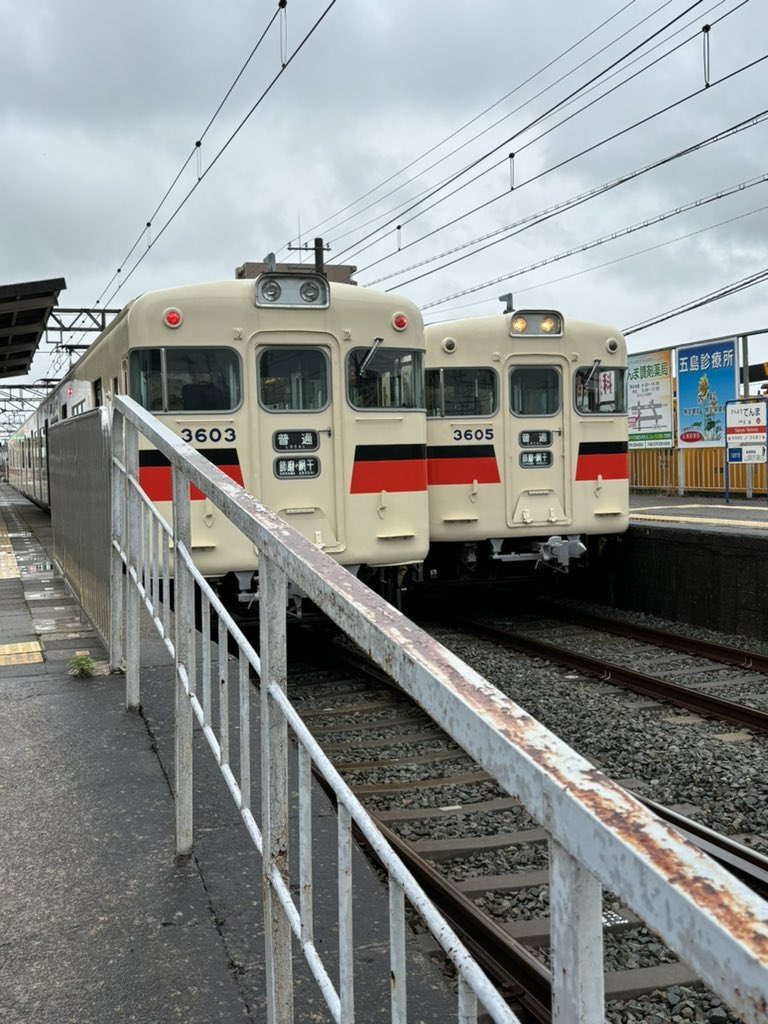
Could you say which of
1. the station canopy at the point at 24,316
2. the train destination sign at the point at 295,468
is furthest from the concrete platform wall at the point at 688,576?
the station canopy at the point at 24,316

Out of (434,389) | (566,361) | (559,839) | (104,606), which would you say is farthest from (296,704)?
(559,839)

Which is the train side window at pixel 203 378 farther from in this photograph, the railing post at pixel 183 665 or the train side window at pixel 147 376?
the railing post at pixel 183 665

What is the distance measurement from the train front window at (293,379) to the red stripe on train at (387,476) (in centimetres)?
66

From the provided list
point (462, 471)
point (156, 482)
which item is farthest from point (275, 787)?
point (462, 471)

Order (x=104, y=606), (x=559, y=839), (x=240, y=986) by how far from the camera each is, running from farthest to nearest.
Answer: (x=104, y=606) → (x=240, y=986) → (x=559, y=839)

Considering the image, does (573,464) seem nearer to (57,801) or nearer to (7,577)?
(7,577)

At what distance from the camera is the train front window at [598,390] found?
1095 centimetres

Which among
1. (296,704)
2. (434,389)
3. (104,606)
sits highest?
(434,389)

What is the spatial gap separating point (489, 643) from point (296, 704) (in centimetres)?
304

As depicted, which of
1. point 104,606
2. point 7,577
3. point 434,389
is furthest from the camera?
point 434,389

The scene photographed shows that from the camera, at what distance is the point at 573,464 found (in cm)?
1095

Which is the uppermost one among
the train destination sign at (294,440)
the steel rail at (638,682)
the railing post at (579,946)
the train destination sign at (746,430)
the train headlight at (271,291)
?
the train headlight at (271,291)

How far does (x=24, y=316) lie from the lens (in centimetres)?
1797

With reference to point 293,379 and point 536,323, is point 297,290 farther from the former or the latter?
point 536,323
